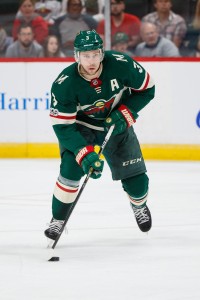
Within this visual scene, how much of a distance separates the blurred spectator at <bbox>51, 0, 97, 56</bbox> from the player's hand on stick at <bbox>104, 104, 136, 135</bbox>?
308cm

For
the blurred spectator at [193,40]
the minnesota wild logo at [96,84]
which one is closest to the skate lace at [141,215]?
the minnesota wild logo at [96,84]

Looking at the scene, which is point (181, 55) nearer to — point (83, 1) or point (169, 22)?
point (169, 22)

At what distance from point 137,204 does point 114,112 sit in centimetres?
49

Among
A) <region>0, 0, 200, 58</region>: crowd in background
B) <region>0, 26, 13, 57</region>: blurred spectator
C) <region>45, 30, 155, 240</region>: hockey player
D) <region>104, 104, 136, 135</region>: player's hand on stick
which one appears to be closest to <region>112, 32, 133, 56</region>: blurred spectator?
<region>0, 0, 200, 58</region>: crowd in background

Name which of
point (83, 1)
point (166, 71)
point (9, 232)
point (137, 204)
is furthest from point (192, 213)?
point (83, 1)

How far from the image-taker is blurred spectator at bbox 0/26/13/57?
7.26 m

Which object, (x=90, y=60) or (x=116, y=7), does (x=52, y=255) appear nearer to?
(x=90, y=60)

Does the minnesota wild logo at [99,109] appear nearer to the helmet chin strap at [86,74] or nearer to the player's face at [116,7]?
the helmet chin strap at [86,74]

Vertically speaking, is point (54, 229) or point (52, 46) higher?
point (54, 229)

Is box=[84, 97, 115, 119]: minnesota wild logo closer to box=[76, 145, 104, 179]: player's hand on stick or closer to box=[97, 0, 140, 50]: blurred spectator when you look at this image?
box=[76, 145, 104, 179]: player's hand on stick

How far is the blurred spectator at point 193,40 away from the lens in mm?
6902

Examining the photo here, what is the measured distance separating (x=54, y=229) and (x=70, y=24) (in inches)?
132

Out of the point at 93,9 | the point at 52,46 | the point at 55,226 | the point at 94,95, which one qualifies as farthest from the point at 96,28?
the point at 55,226

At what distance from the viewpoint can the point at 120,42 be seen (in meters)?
7.12
